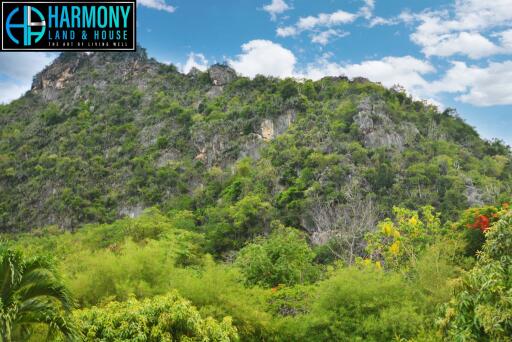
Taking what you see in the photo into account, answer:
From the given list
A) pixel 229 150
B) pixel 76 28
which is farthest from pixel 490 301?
pixel 229 150

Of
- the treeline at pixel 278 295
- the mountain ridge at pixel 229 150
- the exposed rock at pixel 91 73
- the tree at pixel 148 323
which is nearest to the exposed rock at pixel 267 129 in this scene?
the mountain ridge at pixel 229 150

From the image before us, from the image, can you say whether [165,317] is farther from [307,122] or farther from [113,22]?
[307,122]

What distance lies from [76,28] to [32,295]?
22.5ft

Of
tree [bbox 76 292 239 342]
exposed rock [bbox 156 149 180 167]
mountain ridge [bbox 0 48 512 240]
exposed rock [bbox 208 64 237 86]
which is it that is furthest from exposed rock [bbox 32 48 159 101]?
tree [bbox 76 292 239 342]

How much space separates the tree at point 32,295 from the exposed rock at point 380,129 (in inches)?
1816

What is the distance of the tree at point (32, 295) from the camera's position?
7578 millimetres

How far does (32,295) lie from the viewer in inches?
311

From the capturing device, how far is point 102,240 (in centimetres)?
3375

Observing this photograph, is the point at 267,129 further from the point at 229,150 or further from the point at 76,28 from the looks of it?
the point at 76,28

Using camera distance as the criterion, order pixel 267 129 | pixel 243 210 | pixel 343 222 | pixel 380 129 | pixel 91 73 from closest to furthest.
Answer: pixel 343 222
pixel 243 210
pixel 380 129
pixel 267 129
pixel 91 73

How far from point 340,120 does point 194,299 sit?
4447 centimetres

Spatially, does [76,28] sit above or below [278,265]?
above

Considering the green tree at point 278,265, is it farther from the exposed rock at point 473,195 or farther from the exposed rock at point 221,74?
the exposed rock at point 221,74

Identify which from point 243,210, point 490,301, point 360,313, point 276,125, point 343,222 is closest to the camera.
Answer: point 490,301
